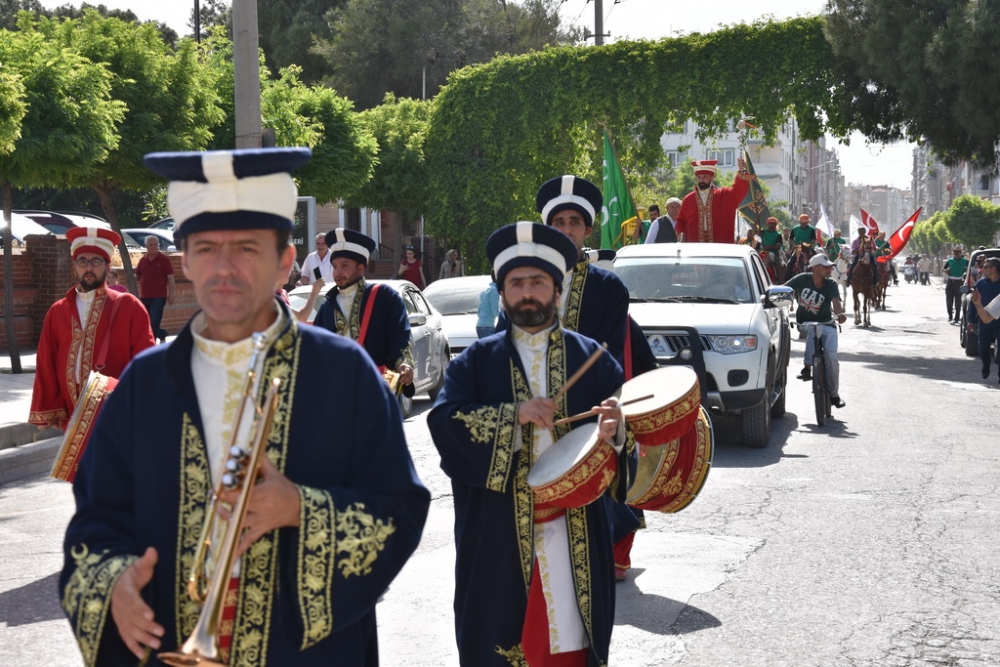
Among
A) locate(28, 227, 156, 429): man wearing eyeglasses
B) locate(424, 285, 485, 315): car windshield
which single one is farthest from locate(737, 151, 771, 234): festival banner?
locate(28, 227, 156, 429): man wearing eyeglasses

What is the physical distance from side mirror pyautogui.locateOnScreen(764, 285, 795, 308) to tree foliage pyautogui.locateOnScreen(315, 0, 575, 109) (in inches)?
1574

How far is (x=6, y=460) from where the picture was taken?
1060cm

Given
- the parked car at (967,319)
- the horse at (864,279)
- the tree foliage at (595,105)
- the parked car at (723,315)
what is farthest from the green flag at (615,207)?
the horse at (864,279)

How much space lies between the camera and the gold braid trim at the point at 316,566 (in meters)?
2.61

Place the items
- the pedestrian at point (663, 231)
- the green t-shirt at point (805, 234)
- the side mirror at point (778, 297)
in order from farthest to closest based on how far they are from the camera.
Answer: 1. the green t-shirt at point (805, 234)
2. the pedestrian at point (663, 231)
3. the side mirror at point (778, 297)

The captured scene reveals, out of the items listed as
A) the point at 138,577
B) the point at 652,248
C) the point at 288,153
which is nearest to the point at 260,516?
the point at 138,577

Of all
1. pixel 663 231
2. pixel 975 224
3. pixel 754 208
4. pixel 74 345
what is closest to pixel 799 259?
pixel 754 208

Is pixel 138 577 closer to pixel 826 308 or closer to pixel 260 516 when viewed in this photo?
pixel 260 516

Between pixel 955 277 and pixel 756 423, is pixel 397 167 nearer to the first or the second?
pixel 955 277

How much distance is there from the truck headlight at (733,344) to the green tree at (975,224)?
7324cm

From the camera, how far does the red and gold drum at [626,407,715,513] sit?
5.08 meters

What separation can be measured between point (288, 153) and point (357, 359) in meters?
0.46

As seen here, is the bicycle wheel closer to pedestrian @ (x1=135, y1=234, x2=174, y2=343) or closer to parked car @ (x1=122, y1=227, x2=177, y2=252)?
pedestrian @ (x1=135, y1=234, x2=174, y2=343)

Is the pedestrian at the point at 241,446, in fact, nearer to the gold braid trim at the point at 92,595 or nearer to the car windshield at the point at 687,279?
the gold braid trim at the point at 92,595
